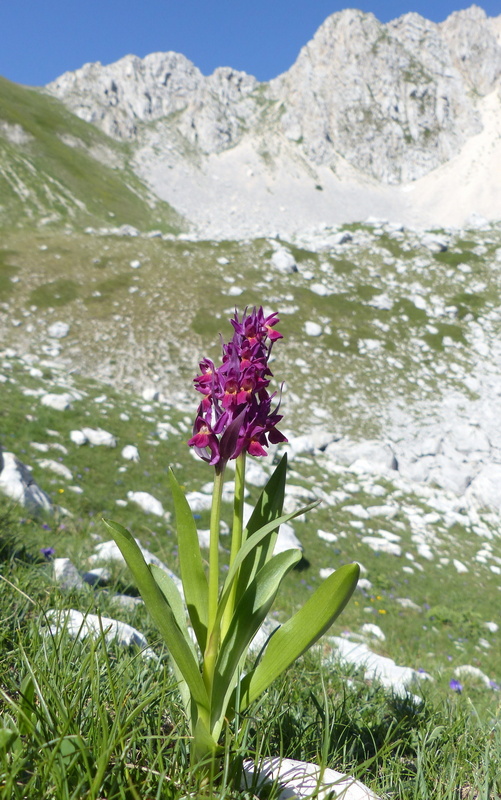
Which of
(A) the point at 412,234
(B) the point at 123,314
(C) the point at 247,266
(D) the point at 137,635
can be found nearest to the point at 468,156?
(A) the point at 412,234

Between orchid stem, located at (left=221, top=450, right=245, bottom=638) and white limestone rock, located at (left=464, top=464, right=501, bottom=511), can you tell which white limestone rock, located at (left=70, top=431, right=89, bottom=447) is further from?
white limestone rock, located at (left=464, top=464, right=501, bottom=511)

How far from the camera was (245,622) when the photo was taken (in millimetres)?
1861

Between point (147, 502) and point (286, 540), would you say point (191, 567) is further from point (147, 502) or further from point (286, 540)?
point (147, 502)

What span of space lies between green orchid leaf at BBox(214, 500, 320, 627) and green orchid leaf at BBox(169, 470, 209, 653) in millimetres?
165

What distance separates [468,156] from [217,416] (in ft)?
364

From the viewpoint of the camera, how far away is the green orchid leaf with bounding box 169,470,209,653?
1.95m

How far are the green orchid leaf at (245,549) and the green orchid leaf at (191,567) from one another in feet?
0.54

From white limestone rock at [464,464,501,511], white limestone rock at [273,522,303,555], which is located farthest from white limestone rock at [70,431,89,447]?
white limestone rock at [464,464,501,511]

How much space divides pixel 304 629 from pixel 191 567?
1.69 ft

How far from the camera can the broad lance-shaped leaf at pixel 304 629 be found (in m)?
1.60

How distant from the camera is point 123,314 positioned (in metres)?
22.0

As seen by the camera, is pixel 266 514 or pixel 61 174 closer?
pixel 266 514

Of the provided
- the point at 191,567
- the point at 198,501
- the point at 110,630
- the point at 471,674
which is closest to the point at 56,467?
the point at 198,501

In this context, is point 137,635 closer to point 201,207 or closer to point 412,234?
point 412,234
